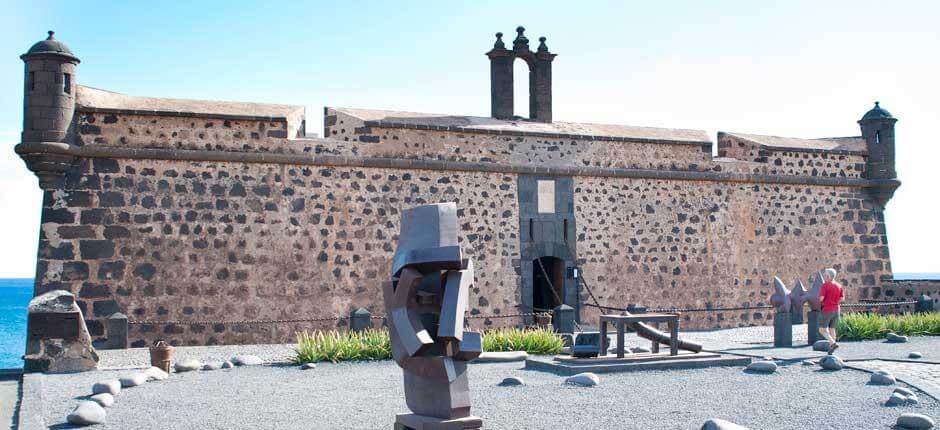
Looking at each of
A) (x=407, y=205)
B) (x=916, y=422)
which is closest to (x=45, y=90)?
(x=407, y=205)

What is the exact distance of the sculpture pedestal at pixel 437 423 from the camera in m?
7.61

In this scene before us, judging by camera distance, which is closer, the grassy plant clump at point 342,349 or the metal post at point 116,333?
the grassy plant clump at point 342,349

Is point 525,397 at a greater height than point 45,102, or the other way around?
point 45,102

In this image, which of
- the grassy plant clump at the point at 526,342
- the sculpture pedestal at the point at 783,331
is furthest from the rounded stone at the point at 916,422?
the sculpture pedestal at the point at 783,331

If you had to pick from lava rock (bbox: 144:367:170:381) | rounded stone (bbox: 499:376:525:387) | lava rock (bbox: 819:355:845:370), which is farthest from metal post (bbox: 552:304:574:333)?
lava rock (bbox: 144:367:170:381)

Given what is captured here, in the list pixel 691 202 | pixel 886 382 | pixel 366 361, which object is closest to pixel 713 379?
pixel 886 382

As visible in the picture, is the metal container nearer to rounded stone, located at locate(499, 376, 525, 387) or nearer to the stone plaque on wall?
Result: rounded stone, located at locate(499, 376, 525, 387)

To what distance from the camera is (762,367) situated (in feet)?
39.8

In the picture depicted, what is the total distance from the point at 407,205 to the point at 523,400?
29.1ft

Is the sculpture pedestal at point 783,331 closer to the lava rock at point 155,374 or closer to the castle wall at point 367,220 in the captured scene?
the castle wall at point 367,220

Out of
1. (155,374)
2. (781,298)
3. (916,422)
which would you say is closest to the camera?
(916,422)

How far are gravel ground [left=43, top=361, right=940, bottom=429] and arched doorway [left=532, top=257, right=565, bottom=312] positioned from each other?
6.98m

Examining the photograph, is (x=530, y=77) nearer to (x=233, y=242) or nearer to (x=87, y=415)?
(x=233, y=242)

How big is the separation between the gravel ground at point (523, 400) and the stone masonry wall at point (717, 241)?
25.1ft
